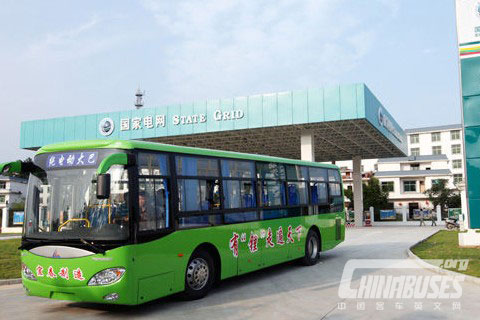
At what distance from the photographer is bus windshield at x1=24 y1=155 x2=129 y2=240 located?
20.6ft

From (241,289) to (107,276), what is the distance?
3.27 m

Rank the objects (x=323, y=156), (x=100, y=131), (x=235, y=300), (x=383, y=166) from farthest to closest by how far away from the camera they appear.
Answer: (x=383, y=166) → (x=323, y=156) → (x=100, y=131) → (x=235, y=300)

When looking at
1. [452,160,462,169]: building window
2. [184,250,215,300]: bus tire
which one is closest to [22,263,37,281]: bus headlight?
[184,250,215,300]: bus tire

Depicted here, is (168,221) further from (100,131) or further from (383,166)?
(383,166)

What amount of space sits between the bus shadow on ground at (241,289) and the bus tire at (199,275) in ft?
0.45

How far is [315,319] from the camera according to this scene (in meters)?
6.29

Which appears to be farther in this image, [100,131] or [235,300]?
[100,131]

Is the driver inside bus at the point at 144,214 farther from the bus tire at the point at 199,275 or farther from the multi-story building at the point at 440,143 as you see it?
the multi-story building at the point at 440,143

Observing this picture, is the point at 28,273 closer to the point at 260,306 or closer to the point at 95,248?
the point at 95,248

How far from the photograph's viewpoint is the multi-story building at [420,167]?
62.7 meters

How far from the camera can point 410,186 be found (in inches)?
2518

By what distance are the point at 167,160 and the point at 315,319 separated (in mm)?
3445

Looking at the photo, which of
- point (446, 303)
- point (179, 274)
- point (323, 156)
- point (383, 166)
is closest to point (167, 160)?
point (179, 274)
